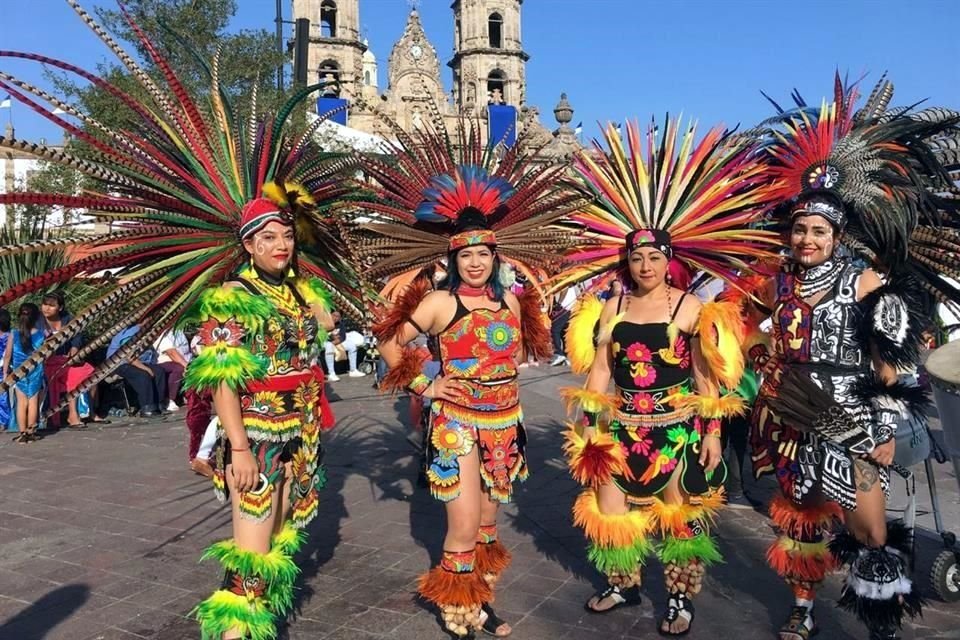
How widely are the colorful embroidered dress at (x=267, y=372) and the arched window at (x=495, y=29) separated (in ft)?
199

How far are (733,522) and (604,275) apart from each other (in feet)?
7.76

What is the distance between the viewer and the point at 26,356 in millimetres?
9359

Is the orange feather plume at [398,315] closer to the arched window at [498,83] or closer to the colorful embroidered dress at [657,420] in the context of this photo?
the colorful embroidered dress at [657,420]

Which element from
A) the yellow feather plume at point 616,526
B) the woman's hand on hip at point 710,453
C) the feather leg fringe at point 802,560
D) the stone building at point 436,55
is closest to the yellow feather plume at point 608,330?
the woman's hand on hip at point 710,453

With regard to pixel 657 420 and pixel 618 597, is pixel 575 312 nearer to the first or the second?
pixel 657 420

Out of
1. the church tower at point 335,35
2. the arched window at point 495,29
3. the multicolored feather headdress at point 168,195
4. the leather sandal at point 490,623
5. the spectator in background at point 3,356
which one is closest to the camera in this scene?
the multicolored feather headdress at point 168,195

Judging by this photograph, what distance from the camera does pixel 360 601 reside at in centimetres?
429

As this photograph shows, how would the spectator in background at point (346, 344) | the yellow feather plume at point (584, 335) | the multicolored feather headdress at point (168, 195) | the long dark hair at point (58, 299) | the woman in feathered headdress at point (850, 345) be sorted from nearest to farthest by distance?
1. the multicolored feather headdress at point (168, 195)
2. the woman in feathered headdress at point (850, 345)
3. the yellow feather plume at point (584, 335)
4. the long dark hair at point (58, 299)
5. the spectator in background at point (346, 344)

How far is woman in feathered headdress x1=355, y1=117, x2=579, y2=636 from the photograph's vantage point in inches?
146

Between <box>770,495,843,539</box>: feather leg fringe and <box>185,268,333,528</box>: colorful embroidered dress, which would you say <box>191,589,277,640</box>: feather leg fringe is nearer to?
<box>185,268,333,528</box>: colorful embroidered dress

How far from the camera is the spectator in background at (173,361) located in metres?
10.9

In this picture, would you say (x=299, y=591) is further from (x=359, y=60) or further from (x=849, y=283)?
(x=359, y=60)

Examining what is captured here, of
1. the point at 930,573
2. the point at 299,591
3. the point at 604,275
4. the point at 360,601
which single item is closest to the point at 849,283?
the point at 604,275

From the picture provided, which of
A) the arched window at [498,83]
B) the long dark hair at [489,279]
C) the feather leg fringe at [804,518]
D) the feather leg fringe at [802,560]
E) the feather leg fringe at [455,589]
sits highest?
the arched window at [498,83]
